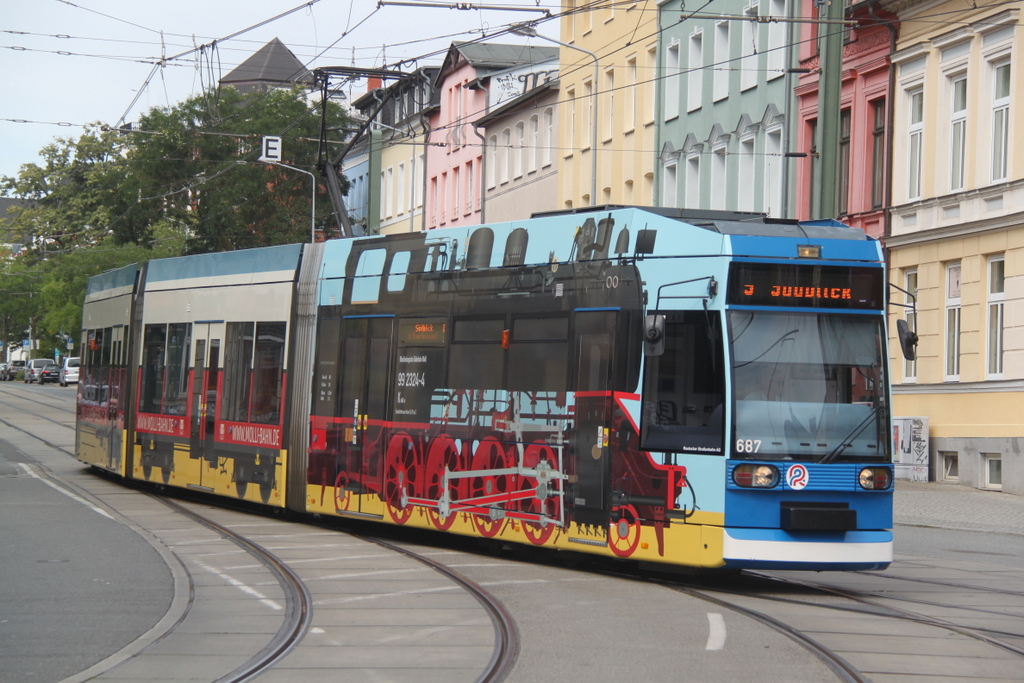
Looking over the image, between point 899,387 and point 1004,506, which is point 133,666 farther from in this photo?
point 899,387

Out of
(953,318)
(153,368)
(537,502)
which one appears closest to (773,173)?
(953,318)

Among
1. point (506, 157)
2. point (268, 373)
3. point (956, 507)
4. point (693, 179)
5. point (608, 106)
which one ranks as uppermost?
point (506, 157)

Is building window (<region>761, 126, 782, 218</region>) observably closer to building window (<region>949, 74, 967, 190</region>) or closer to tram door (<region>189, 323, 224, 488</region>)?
building window (<region>949, 74, 967, 190</region>)

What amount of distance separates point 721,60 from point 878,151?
8.61 metres

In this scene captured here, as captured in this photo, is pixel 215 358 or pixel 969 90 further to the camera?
pixel 969 90

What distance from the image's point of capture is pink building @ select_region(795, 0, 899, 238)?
1183 inches

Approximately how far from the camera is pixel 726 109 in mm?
38312

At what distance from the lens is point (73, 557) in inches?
540

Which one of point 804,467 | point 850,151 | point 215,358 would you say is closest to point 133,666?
point 804,467

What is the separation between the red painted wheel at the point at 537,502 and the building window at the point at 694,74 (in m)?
28.3

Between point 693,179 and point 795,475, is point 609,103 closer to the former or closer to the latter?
point 693,179

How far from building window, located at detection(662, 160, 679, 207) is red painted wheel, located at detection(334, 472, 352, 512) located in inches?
1061

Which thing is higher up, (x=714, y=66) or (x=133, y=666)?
(x=714, y=66)

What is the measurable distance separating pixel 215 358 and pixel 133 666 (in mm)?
10953
